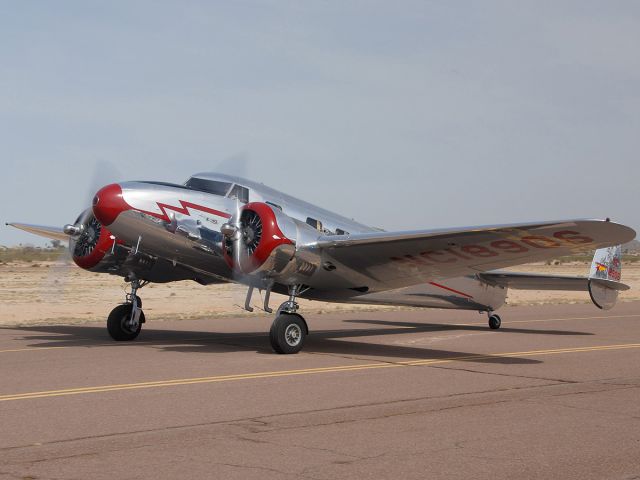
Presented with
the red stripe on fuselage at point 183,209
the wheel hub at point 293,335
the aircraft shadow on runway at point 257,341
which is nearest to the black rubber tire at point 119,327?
the aircraft shadow on runway at point 257,341

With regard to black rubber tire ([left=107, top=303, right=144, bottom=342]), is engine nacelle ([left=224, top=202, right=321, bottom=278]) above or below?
above

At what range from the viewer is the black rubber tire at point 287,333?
48.3 ft

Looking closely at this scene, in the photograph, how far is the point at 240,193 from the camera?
16.0 metres

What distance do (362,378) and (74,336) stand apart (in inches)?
363

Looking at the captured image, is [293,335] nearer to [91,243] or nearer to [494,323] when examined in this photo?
[91,243]

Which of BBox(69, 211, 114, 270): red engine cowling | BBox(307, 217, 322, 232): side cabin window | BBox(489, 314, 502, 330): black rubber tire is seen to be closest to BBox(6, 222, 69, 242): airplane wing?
BBox(69, 211, 114, 270): red engine cowling

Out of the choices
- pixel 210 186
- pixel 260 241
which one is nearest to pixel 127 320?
pixel 210 186

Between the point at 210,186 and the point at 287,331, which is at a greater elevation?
the point at 210,186

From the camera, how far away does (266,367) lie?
12875mm

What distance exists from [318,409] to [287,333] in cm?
575

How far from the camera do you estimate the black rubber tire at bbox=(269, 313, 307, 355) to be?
14.7 metres

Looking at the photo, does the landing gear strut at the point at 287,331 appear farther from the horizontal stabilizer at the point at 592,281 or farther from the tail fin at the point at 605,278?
the tail fin at the point at 605,278

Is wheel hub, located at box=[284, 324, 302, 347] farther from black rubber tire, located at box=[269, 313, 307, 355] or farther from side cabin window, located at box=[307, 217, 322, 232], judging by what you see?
side cabin window, located at box=[307, 217, 322, 232]

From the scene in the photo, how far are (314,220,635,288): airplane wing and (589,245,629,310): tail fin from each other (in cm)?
626
